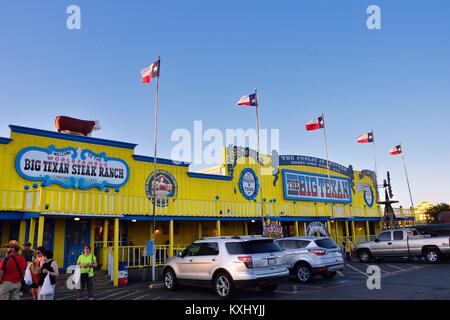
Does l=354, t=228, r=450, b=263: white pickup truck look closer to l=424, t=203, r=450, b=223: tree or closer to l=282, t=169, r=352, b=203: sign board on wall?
l=282, t=169, r=352, b=203: sign board on wall

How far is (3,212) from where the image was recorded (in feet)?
48.2

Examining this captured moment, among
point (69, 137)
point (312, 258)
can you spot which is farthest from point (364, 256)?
point (69, 137)

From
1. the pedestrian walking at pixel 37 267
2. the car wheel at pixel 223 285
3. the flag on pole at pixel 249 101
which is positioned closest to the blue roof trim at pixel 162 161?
the flag on pole at pixel 249 101

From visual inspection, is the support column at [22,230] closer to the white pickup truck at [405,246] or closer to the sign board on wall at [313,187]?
the sign board on wall at [313,187]

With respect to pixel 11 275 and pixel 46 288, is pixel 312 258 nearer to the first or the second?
pixel 46 288

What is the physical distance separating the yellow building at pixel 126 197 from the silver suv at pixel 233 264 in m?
4.86

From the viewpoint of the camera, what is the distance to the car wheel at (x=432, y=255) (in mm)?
18250

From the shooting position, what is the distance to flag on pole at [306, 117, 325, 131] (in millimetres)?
25297

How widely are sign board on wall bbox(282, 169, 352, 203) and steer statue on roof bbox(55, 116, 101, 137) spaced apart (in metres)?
A: 14.2

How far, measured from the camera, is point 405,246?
63.6ft

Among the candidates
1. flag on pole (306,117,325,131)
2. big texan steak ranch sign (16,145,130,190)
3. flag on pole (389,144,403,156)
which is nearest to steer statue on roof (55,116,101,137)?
big texan steak ranch sign (16,145,130,190)

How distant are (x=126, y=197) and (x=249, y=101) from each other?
8.79 m
